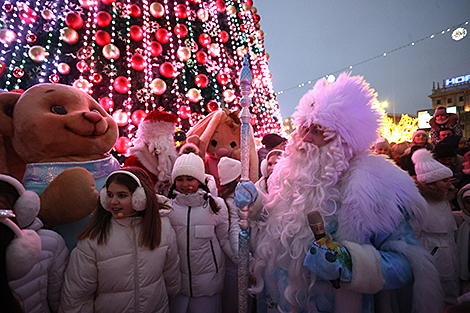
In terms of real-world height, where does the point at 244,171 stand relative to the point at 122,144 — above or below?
below

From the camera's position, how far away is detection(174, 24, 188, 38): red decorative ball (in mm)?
5484

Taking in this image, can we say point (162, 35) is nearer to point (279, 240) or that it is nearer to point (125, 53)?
point (125, 53)

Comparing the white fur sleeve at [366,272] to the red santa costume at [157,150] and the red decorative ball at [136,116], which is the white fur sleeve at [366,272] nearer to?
the red santa costume at [157,150]

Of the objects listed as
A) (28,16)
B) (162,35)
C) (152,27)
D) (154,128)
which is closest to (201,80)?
(162,35)

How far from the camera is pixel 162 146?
320 centimetres

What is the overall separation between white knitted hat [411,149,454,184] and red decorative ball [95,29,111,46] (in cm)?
585

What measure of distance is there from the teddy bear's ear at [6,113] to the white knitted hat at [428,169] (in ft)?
14.2

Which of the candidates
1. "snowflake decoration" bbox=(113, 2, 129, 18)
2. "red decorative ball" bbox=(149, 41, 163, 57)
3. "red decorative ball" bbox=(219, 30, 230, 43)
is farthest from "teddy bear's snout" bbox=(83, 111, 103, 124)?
"red decorative ball" bbox=(219, 30, 230, 43)

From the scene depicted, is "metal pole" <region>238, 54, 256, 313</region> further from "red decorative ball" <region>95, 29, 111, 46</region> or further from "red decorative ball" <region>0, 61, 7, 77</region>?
"red decorative ball" <region>0, 61, 7, 77</region>

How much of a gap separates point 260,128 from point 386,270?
19.9 feet

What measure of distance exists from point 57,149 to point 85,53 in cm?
361

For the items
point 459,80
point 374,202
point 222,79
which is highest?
point 459,80

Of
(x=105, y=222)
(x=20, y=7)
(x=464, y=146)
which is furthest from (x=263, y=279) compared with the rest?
(x=20, y=7)

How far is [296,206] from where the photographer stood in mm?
1578
